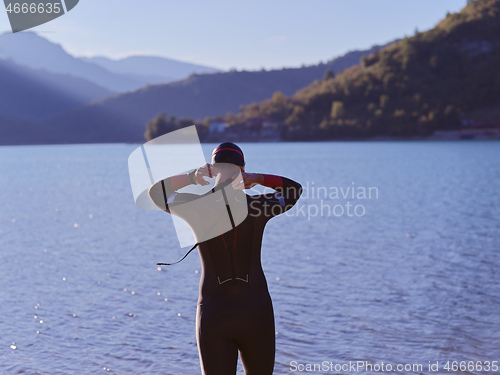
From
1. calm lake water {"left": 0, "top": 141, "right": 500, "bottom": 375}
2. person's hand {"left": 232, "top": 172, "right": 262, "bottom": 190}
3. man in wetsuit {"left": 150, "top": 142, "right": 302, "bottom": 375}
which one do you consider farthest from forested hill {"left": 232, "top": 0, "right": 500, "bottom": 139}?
person's hand {"left": 232, "top": 172, "right": 262, "bottom": 190}

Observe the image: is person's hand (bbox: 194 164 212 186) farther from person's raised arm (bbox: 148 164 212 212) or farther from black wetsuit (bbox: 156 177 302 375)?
black wetsuit (bbox: 156 177 302 375)

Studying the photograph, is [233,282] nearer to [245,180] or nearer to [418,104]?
[245,180]

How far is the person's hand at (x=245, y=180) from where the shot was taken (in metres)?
3.71

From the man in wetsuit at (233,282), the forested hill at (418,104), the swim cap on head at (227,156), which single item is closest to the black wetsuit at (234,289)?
the man in wetsuit at (233,282)

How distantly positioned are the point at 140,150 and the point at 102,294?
930cm

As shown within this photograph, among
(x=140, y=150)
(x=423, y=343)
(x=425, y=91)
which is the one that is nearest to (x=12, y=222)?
(x=423, y=343)

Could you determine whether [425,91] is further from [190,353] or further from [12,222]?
[190,353]

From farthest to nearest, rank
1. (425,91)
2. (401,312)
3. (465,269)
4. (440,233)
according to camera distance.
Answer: (425,91) < (440,233) < (465,269) < (401,312)

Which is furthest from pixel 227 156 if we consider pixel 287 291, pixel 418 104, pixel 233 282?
pixel 418 104

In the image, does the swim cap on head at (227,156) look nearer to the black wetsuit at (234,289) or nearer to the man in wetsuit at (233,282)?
the man in wetsuit at (233,282)

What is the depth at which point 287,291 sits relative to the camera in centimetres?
1295

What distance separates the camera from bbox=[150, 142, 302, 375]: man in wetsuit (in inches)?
154

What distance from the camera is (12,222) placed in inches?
1082

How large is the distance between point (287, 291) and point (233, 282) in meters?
9.16
